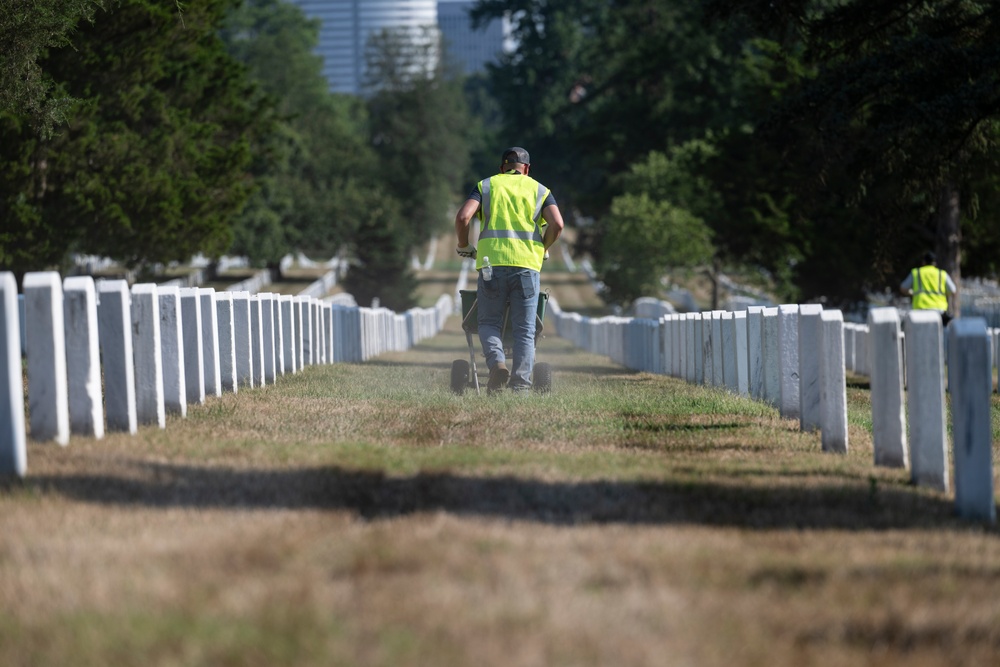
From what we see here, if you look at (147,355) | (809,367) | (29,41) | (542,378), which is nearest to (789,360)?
(809,367)

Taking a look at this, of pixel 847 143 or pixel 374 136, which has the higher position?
pixel 374 136

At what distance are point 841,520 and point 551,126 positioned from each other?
10163 centimetres

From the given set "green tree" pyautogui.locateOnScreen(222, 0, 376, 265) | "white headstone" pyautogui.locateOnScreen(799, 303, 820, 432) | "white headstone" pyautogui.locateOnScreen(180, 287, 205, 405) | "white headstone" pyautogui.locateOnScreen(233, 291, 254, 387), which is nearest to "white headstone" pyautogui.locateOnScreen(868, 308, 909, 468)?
"white headstone" pyautogui.locateOnScreen(799, 303, 820, 432)

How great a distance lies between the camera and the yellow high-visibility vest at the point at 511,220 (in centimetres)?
1255

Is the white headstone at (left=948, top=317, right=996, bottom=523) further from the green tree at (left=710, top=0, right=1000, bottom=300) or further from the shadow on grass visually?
the green tree at (left=710, top=0, right=1000, bottom=300)

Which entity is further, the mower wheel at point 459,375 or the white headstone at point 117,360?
the mower wheel at point 459,375

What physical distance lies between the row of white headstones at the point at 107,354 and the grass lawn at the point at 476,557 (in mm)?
230

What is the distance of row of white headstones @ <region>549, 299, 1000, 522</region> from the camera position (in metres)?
6.64

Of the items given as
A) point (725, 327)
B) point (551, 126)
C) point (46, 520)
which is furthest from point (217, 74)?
point (551, 126)

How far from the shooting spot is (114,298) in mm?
8352

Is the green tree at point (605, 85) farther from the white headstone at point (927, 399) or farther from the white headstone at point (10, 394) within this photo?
the white headstone at point (10, 394)

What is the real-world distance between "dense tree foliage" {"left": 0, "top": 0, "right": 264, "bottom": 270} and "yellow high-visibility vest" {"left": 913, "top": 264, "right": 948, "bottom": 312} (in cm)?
1678

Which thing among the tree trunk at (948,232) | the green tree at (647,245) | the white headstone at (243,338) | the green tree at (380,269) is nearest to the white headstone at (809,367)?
the white headstone at (243,338)

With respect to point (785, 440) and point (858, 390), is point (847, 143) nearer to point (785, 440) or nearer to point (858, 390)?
Result: point (858, 390)
